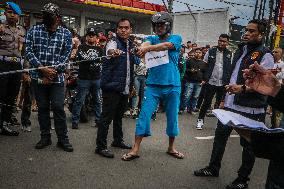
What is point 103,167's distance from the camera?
4812mm

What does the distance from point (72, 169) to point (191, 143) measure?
287cm

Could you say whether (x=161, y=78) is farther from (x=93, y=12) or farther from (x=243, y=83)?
(x=93, y=12)

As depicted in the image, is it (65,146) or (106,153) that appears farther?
(65,146)

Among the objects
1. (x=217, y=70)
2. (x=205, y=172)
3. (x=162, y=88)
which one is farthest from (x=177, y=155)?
(x=217, y=70)

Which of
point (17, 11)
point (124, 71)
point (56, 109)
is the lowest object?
point (56, 109)

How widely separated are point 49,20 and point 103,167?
234cm

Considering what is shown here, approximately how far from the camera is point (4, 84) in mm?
5902

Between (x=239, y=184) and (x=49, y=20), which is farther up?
(x=49, y=20)

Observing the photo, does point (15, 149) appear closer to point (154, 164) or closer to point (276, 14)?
point (154, 164)

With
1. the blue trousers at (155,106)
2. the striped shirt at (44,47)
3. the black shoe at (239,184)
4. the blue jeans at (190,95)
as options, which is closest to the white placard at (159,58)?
the blue trousers at (155,106)

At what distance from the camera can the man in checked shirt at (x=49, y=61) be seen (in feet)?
17.3

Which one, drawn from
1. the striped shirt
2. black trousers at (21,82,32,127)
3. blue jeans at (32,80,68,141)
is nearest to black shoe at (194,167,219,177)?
blue jeans at (32,80,68,141)

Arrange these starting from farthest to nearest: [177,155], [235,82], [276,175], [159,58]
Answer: [177,155], [159,58], [235,82], [276,175]

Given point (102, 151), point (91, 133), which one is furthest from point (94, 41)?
point (102, 151)
